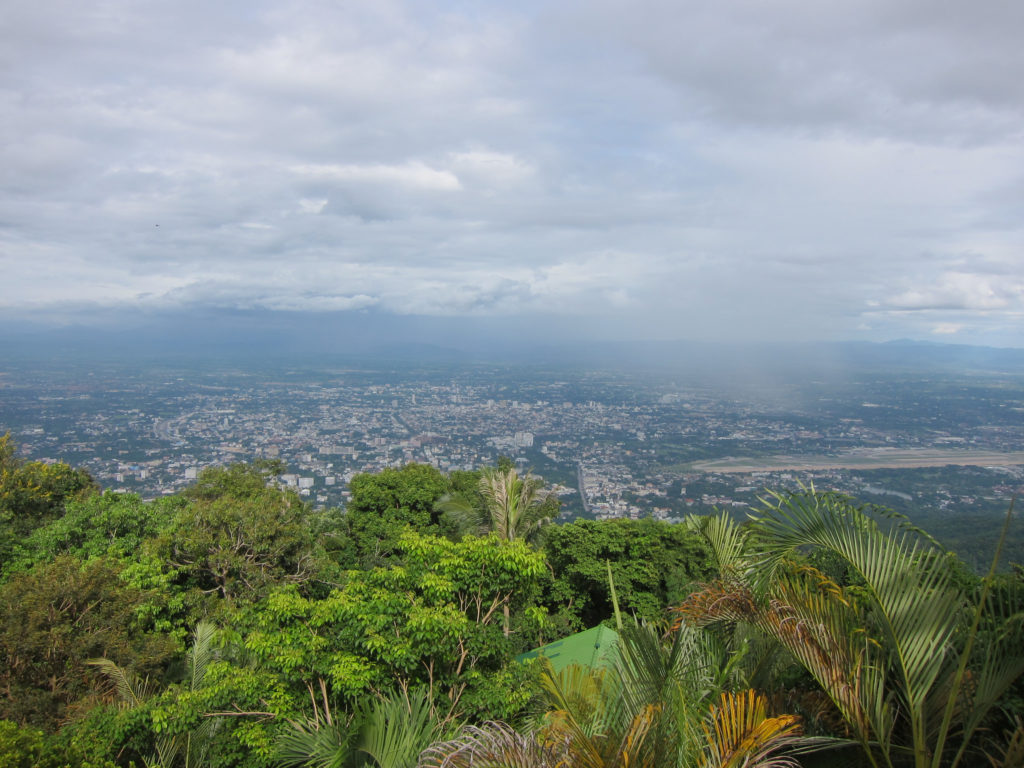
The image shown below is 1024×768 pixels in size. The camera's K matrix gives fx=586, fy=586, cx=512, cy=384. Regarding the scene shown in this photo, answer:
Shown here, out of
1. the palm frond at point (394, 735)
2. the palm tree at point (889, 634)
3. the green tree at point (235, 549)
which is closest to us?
the palm tree at point (889, 634)

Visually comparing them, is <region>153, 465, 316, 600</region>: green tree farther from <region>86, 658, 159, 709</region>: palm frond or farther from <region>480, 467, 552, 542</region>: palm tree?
<region>480, 467, 552, 542</region>: palm tree

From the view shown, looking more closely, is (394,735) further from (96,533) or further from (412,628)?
(96,533)

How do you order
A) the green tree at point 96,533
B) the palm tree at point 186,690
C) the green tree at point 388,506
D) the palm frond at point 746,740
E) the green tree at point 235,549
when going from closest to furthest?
the palm frond at point 746,740, the palm tree at point 186,690, the green tree at point 235,549, the green tree at point 96,533, the green tree at point 388,506

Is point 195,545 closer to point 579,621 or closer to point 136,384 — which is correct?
point 579,621

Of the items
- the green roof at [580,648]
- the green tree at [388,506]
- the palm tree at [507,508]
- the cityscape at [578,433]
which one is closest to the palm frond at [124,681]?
the green roof at [580,648]

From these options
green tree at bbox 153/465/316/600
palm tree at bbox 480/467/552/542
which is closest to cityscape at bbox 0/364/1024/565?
palm tree at bbox 480/467/552/542

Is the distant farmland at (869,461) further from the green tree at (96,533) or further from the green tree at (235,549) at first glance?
the green tree at (96,533)

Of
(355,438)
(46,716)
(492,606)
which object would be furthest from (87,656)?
(355,438)

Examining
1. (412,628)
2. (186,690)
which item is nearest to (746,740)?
(412,628)
